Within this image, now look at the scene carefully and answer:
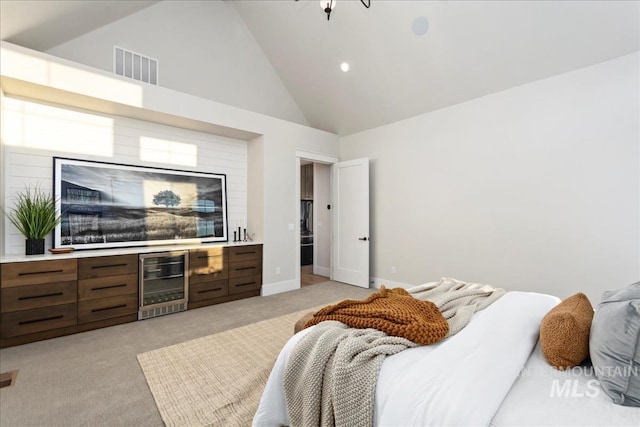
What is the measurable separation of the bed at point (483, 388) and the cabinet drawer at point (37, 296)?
2.76 m

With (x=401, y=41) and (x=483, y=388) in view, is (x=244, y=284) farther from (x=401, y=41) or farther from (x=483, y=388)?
(x=401, y=41)

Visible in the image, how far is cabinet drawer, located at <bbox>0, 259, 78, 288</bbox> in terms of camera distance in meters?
2.78

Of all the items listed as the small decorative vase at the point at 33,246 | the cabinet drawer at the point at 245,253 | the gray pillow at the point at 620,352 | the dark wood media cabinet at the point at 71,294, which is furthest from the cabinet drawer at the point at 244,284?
the gray pillow at the point at 620,352

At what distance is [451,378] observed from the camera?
1152 millimetres

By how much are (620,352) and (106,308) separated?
4.19 m

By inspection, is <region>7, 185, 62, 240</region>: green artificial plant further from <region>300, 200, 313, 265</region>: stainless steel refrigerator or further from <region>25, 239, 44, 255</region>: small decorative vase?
<region>300, 200, 313, 265</region>: stainless steel refrigerator

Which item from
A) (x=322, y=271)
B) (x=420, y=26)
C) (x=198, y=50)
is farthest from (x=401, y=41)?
(x=322, y=271)

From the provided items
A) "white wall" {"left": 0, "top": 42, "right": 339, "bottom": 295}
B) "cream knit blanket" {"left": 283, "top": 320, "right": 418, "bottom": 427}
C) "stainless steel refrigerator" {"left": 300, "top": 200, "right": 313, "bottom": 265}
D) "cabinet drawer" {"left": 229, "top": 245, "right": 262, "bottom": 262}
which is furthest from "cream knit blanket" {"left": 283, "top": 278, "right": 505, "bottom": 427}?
"stainless steel refrigerator" {"left": 300, "top": 200, "right": 313, "bottom": 265}

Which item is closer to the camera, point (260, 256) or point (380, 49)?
point (380, 49)

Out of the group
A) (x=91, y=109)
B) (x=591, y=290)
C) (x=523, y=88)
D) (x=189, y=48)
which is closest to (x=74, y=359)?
(x=91, y=109)

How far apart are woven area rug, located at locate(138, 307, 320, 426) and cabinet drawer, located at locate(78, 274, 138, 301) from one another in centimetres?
110

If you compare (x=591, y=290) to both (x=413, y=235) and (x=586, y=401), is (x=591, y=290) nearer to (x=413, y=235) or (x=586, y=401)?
(x=413, y=235)

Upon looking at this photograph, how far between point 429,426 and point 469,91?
13.4ft

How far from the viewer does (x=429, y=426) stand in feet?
3.45
